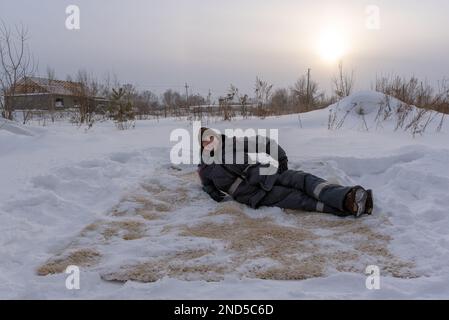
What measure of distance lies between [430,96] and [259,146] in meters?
5.35

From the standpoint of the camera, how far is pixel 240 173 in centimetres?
340

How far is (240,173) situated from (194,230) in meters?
0.87

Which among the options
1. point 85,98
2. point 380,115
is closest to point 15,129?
point 85,98

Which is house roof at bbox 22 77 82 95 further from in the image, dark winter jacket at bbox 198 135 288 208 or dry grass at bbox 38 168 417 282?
dry grass at bbox 38 168 417 282

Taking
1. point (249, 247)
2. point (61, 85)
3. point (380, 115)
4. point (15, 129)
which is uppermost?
point (61, 85)

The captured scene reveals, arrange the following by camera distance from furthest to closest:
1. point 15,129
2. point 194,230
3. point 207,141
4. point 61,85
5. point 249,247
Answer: point 61,85
point 15,129
point 207,141
point 194,230
point 249,247

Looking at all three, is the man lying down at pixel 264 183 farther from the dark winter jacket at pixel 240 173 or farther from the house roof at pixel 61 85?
the house roof at pixel 61 85

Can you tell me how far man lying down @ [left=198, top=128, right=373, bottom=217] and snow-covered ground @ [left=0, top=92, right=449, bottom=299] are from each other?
11 cm

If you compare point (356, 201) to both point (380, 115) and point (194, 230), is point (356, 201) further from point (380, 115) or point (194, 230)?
point (380, 115)

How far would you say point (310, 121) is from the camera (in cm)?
761

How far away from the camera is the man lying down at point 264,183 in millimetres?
2876

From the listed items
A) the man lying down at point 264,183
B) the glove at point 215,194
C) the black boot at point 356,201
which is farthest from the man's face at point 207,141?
the black boot at point 356,201
